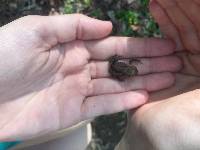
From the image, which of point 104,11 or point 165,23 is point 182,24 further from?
point 104,11

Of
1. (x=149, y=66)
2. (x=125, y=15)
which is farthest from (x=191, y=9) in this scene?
(x=125, y=15)

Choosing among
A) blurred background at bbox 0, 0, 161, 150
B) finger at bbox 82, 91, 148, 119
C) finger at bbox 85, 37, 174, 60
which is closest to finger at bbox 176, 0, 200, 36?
finger at bbox 85, 37, 174, 60

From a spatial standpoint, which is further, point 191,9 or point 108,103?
point 108,103

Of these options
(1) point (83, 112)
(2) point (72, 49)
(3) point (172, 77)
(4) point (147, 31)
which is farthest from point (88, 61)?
(4) point (147, 31)

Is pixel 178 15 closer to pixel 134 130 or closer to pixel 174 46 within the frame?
pixel 174 46

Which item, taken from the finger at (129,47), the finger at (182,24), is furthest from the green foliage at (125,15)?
the finger at (182,24)

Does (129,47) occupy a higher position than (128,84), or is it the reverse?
(129,47)

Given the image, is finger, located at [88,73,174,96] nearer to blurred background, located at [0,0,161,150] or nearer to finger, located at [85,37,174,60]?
finger, located at [85,37,174,60]
